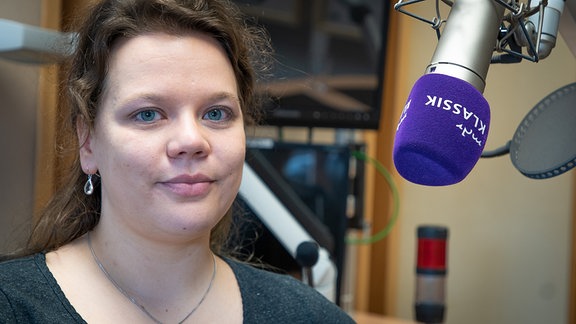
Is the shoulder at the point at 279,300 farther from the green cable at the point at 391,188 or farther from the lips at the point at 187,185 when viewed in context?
the green cable at the point at 391,188

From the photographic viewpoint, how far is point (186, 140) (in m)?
0.87

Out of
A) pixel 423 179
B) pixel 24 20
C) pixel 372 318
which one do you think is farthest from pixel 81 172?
pixel 372 318

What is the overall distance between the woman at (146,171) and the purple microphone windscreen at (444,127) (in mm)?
358

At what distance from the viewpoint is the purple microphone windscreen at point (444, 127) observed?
0.56 meters

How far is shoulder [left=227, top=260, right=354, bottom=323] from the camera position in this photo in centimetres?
108

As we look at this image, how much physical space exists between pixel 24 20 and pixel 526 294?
64.9 inches

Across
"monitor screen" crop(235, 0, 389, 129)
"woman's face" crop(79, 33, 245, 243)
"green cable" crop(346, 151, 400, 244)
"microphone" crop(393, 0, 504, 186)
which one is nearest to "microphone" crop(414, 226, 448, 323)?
"green cable" crop(346, 151, 400, 244)

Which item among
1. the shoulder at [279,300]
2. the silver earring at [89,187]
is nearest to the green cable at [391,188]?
the shoulder at [279,300]

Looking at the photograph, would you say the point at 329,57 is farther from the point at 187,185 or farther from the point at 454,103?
the point at 454,103

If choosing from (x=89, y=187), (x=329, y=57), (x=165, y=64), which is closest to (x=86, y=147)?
(x=89, y=187)

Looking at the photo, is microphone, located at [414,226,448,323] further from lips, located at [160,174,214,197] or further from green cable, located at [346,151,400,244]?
lips, located at [160,174,214,197]

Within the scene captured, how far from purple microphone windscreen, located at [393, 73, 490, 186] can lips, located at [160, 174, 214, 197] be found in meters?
0.35

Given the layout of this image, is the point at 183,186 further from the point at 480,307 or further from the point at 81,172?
the point at 480,307

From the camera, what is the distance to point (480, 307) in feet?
7.80
